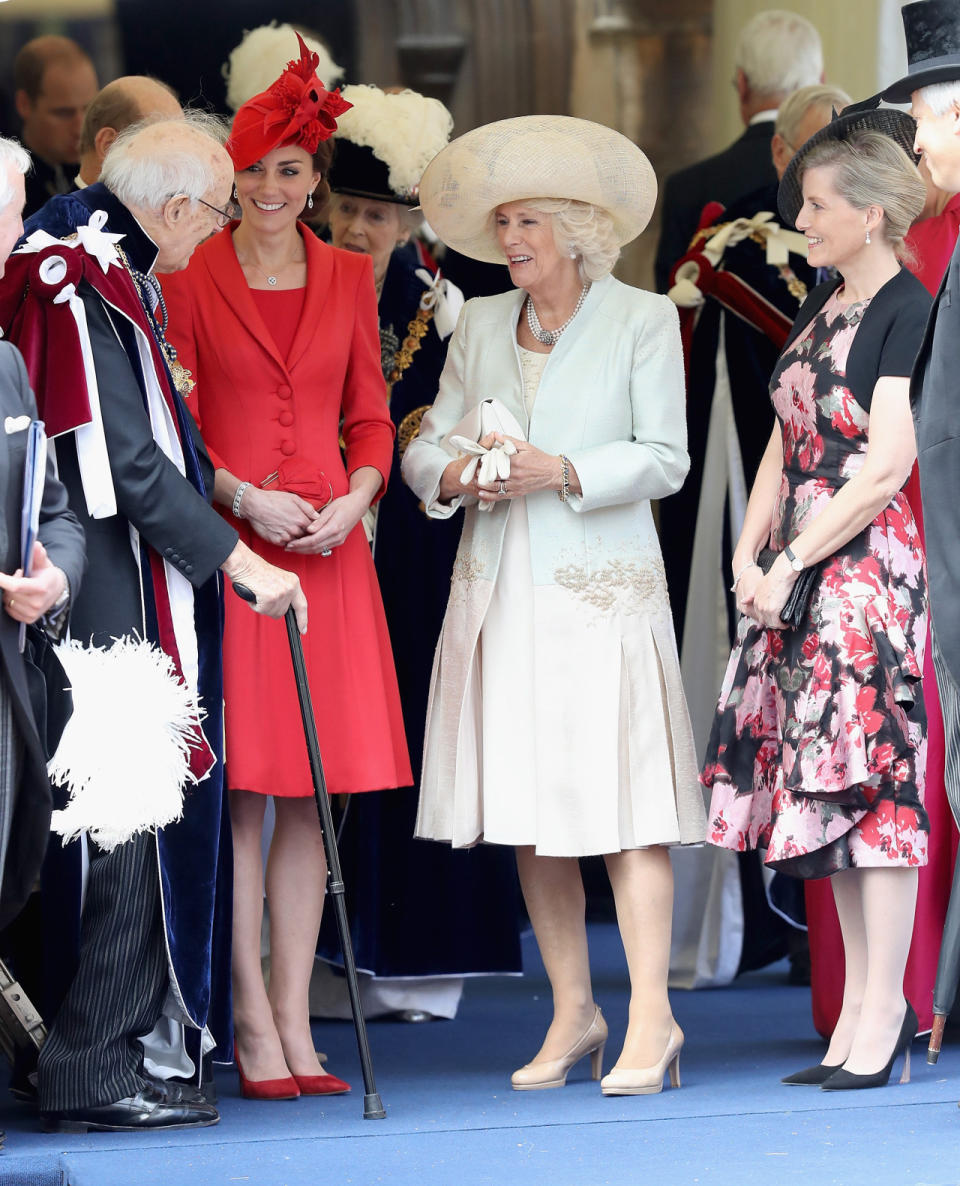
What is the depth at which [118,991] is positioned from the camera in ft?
11.3

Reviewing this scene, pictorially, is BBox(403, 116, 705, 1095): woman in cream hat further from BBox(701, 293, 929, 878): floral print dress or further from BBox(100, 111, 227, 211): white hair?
BBox(100, 111, 227, 211): white hair

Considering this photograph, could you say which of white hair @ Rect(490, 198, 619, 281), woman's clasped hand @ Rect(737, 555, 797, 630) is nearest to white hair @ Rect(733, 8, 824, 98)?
white hair @ Rect(490, 198, 619, 281)

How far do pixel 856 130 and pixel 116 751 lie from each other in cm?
198

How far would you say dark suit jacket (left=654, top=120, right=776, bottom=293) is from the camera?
5.69 metres

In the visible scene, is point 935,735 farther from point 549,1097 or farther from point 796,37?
point 796,37

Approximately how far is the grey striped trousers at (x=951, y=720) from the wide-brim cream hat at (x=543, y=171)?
132cm

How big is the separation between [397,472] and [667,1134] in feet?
6.37

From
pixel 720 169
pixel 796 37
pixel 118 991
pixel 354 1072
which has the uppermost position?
pixel 796 37

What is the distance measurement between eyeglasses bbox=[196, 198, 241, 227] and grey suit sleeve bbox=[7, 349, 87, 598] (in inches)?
22.2

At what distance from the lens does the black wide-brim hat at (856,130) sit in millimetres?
3916

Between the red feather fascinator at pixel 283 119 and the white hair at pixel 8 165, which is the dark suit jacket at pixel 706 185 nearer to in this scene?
the red feather fascinator at pixel 283 119

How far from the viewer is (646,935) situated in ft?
12.8

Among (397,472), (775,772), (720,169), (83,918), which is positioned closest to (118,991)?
(83,918)

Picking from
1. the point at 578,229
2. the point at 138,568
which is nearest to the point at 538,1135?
the point at 138,568
